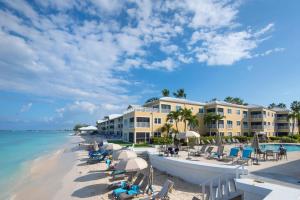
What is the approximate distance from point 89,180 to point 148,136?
2156cm

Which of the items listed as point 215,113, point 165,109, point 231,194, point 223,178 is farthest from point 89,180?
point 215,113

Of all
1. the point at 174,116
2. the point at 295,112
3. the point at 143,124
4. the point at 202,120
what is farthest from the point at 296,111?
the point at 143,124

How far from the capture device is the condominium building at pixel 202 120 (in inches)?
1394

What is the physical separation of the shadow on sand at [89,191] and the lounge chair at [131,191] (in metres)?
1.62

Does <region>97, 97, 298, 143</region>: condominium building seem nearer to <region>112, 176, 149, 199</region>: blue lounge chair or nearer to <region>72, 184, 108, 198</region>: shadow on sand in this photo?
<region>72, 184, 108, 198</region>: shadow on sand

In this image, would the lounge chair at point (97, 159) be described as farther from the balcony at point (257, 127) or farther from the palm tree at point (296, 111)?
the palm tree at point (296, 111)

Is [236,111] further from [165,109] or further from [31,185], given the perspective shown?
[31,185]

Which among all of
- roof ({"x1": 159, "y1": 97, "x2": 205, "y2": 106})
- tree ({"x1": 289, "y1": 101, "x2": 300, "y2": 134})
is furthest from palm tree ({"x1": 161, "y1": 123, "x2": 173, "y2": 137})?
tree ({"x1": 289, "y1": 101, "x2": 300, "y2": 134})

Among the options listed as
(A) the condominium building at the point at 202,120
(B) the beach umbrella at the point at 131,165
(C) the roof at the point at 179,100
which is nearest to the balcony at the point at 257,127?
(A) the condominium building at the point at 202,120

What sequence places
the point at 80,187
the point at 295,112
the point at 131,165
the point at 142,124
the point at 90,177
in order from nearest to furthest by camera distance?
the point at 131,165
the point at 80,187
the point at 90,177
the point at 142,124
the point at 295,112

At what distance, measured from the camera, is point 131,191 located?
10.7 m

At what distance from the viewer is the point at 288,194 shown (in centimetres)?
493

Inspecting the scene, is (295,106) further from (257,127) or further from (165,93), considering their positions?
(165,93)

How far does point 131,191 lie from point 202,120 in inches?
1406
